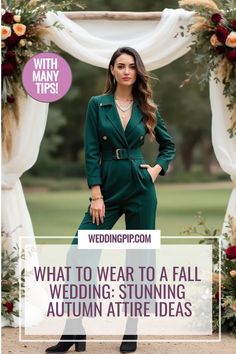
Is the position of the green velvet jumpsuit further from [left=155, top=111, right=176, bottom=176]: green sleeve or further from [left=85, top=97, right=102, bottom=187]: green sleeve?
[left=155, top=111, right=176, bottom=176]: green sleeve

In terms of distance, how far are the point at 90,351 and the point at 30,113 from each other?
1777 mm

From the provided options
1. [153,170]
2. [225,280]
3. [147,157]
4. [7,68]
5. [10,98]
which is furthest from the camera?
[147,157]

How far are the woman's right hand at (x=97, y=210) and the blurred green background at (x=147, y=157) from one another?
8.04 metres

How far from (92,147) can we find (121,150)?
15 cm

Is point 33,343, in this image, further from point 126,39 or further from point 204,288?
point 126,39

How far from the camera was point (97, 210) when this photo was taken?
408cm

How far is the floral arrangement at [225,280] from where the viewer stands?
485cm

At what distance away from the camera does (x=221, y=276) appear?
5.04 metres

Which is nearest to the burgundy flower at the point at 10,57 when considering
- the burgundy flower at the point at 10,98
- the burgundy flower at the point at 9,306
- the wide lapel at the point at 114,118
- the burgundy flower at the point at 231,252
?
the burgundy flower at the point at 10,98

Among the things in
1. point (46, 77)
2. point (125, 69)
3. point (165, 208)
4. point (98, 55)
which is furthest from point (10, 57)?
point (165, 208)

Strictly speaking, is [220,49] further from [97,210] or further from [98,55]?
[97,210]

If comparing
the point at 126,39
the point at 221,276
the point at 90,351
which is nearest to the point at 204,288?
the point at 221,276

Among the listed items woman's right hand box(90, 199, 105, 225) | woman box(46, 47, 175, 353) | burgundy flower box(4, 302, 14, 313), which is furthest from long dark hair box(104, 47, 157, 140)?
burgundy flower box(4, 302, 14, 313)

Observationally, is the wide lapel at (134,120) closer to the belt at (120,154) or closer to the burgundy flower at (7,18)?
the belt at (120,154)
